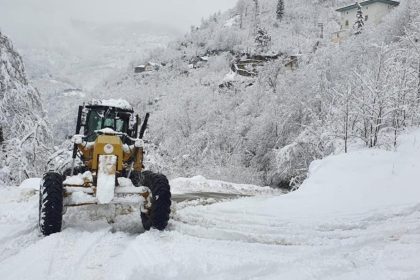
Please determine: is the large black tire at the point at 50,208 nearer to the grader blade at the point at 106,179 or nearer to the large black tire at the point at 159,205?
the grader blade at the point at 106,179

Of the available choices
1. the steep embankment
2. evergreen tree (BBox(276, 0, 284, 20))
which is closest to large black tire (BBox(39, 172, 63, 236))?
the steep embankment

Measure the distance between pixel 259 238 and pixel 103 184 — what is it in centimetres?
263

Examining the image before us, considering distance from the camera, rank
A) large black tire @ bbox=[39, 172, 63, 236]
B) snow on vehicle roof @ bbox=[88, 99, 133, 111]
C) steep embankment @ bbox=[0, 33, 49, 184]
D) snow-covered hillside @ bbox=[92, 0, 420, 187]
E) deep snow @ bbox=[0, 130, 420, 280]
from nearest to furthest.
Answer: deep snow @ bbox=[0, 130, 420, 280] < large black tire @ bbox=[39, 172, 63, 236] < snow on vehicle roof @ bbox=[88, 99, 133, 111] < snow-covered hillside @ bbox=[92, 0, 420, 187] < steep embankment @ bbox=[0, 33, 49, 184]

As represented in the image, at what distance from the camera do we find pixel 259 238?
7.54 m

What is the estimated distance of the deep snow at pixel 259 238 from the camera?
18.5ft

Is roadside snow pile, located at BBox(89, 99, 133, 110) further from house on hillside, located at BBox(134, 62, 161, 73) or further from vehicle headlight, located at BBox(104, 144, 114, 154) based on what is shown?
house on hillside, located at BBox(134, 62, 161, 73)

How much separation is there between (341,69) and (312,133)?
10.3 meters

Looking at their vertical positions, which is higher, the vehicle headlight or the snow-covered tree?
the snow-covered tree

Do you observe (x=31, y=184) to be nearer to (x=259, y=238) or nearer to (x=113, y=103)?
(x=113, y=103)

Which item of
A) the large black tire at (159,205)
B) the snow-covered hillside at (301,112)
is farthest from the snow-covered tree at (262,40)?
the large black tire at (159,205)

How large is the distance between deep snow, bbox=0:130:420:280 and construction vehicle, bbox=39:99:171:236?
358mm

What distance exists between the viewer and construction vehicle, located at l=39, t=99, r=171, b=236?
7691 mm

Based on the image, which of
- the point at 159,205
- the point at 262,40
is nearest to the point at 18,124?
the point at 159,205

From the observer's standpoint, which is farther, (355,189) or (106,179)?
(355,189)
